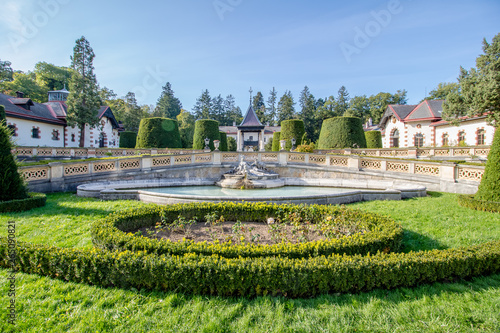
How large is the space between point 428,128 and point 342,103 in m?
40.5

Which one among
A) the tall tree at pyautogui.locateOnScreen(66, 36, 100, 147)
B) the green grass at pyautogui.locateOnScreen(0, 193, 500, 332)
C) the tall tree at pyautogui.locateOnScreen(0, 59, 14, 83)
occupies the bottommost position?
the green grass at pyautogui.locateOnScreen(0, 193, 500, 332)

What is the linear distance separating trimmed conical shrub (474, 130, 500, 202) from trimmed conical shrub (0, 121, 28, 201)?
16.3 metres

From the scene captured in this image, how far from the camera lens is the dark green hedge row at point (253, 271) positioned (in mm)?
3605

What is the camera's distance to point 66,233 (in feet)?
20.3

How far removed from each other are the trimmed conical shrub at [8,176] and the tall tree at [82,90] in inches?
1173

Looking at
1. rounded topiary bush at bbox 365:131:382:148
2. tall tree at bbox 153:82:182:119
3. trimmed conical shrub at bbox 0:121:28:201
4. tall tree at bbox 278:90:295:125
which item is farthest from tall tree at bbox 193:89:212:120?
trimmed conical shrub at bbox 0:121:28:201

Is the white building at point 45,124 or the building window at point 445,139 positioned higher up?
the white building at point 45,124

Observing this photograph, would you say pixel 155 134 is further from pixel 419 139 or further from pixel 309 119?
pixel 309 119

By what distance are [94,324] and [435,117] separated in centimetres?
4342

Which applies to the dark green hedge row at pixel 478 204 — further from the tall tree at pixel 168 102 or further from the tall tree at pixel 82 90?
the tall tree at pixel 168 102

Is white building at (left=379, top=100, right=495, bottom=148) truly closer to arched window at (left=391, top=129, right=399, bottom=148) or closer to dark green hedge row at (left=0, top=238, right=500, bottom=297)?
arched window at (left=391, top=129, right=399, bottom=148)

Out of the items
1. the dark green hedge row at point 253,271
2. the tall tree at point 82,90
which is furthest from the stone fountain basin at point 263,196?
the tall tree at point 82,90

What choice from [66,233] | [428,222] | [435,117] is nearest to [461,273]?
[428,222]

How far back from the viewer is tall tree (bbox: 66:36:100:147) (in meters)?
34.7
